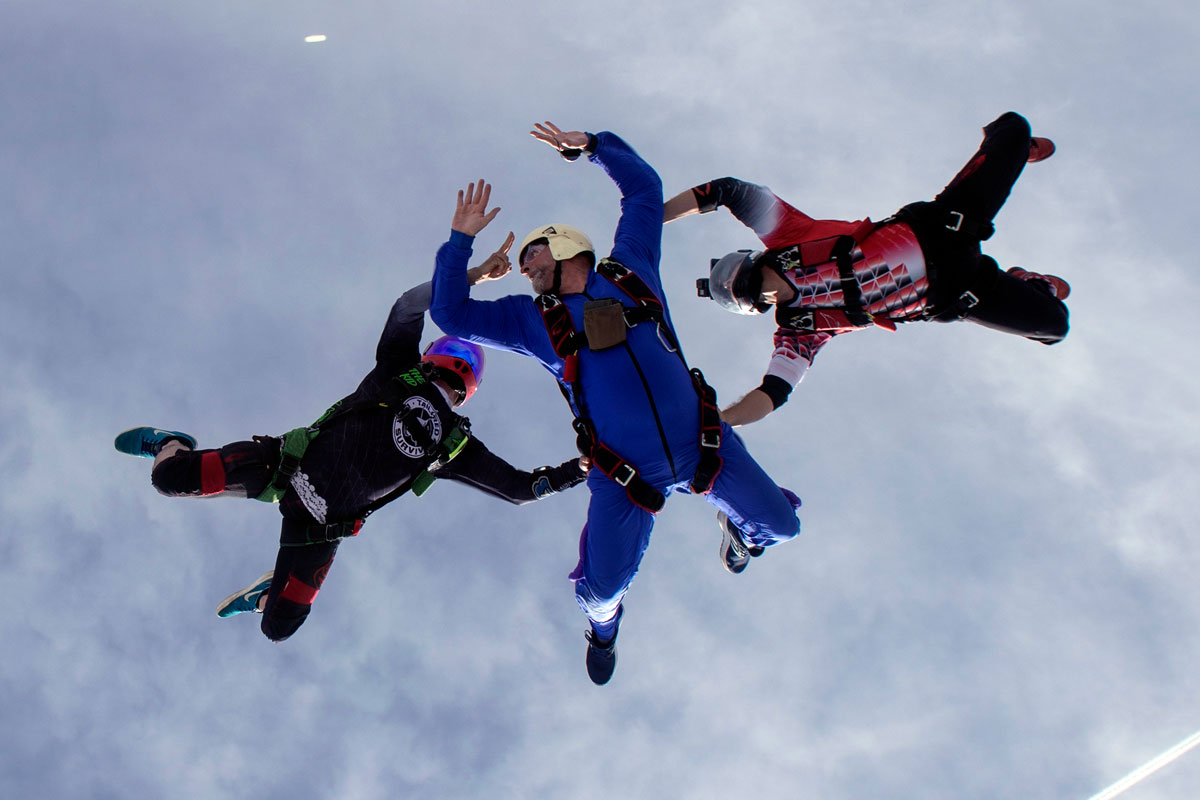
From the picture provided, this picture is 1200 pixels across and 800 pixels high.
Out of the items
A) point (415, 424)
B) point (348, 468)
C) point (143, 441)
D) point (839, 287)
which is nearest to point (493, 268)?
point (415, 424)

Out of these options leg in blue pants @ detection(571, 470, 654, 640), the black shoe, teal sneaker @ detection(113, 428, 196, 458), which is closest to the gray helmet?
leg in blue pants @ detection(571, 470, 654, 640)

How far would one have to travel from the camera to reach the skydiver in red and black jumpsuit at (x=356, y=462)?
7816mm

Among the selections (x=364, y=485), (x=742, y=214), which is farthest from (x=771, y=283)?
(x=364, y=485)

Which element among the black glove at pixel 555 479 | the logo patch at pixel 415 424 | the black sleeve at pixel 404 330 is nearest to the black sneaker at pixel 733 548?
the black glove at pixel 555 479

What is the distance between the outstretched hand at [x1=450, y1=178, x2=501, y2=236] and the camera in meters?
6.46

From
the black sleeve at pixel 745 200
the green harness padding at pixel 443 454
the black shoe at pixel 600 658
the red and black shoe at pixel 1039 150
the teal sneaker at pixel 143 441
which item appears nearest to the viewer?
the black sleeve at pixel 745 200

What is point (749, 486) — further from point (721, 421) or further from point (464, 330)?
point (464, 330)

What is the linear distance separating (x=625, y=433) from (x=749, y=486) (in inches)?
47.9

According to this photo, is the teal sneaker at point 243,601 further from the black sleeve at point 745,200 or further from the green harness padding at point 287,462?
the black sleeve at point 745,200

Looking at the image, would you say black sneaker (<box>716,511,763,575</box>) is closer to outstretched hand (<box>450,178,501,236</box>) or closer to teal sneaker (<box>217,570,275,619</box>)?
outstretched hand (<box>450,178,501,236</box>)

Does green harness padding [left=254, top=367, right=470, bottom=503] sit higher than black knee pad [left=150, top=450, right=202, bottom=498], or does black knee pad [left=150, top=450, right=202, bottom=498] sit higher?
green harness padding [left=254, top=367, right=470, bottom=503]

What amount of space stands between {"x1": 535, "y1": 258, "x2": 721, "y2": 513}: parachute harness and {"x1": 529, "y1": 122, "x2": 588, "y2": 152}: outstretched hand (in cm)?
119

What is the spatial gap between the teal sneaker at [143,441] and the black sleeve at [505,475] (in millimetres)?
2640

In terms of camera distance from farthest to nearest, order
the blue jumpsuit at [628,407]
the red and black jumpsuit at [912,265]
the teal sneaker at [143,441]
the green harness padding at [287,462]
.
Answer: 1. the teal sneaker at [143,441]
2. the green harness padding at [287,462]
3. the red and black jumpsuit at [912,265]
4. the blue jumpsuit at [628,407]
